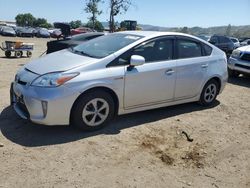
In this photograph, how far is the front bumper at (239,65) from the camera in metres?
10.7

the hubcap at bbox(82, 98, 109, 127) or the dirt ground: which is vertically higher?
the hubcap at bbox(82, 98, 109, 127)

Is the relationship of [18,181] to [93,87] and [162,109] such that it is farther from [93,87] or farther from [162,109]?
[162,109]

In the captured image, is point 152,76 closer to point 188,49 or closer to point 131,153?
point 188,49

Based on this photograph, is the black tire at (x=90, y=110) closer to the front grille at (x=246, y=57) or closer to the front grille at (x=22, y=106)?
the front grille at (x=22, y=106)

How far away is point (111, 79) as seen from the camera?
5.18 m

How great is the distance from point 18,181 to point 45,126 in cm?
164

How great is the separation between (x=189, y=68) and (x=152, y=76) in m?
1.03

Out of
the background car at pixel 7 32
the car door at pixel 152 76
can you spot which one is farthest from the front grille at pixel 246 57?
the background car at pixel 7 32

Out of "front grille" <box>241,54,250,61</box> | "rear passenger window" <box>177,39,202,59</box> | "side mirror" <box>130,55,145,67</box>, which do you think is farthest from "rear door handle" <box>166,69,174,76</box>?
"front grille" <box>241,54,250,61</box>

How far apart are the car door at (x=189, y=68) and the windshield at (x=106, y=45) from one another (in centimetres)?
98

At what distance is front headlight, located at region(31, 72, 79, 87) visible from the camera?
479 centimetres

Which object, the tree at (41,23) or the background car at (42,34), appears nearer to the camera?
the background car at (42,34)

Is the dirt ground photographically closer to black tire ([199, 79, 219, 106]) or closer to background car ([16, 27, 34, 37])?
black tire ([199, 79, 219, 106])

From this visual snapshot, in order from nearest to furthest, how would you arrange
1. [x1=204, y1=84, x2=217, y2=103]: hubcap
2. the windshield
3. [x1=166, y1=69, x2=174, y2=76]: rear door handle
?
the windshield
[x1=166, y1=69, x2=174, y2=76]: rear door handle
[x1=204, y1=84, x2=217, y2=103]: hubcap
